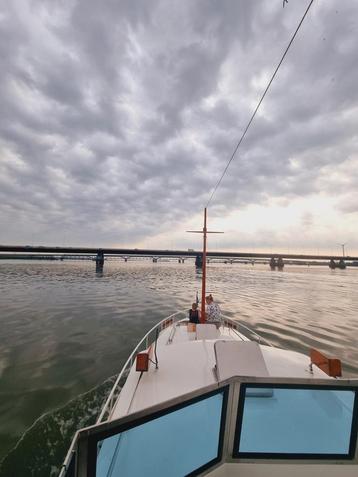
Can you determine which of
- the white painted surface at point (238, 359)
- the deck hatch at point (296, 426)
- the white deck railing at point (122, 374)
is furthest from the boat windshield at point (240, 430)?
the white deck railing at point (122, 374)

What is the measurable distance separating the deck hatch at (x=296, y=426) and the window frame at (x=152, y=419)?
0.23 m

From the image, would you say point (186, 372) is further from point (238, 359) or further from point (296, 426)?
point (296, 426)

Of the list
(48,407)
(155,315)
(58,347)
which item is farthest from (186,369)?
(155,315)

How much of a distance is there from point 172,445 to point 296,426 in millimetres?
1875

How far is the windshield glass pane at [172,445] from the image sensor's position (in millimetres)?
2924

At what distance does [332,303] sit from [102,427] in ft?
116

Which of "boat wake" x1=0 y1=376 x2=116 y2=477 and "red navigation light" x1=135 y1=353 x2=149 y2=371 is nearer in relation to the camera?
"boat wake" x1=0 y1=376 x2=116 y2=477

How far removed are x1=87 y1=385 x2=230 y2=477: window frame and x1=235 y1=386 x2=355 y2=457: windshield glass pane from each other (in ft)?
0.92

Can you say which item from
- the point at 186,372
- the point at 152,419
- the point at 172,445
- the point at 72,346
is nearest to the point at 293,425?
the point at 172,445

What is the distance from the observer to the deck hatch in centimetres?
321

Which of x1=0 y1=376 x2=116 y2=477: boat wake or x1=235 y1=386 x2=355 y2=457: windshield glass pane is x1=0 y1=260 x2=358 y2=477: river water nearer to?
x1=0 y1=376 x2=116 y2=477: boat wake

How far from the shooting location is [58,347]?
13.1 metres

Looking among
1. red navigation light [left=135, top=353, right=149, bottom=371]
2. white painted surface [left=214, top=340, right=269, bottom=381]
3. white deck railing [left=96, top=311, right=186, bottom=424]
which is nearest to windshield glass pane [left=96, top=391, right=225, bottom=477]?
white deck railing [left=96, top=311, right=186, bottom=424]

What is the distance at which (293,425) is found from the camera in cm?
344
